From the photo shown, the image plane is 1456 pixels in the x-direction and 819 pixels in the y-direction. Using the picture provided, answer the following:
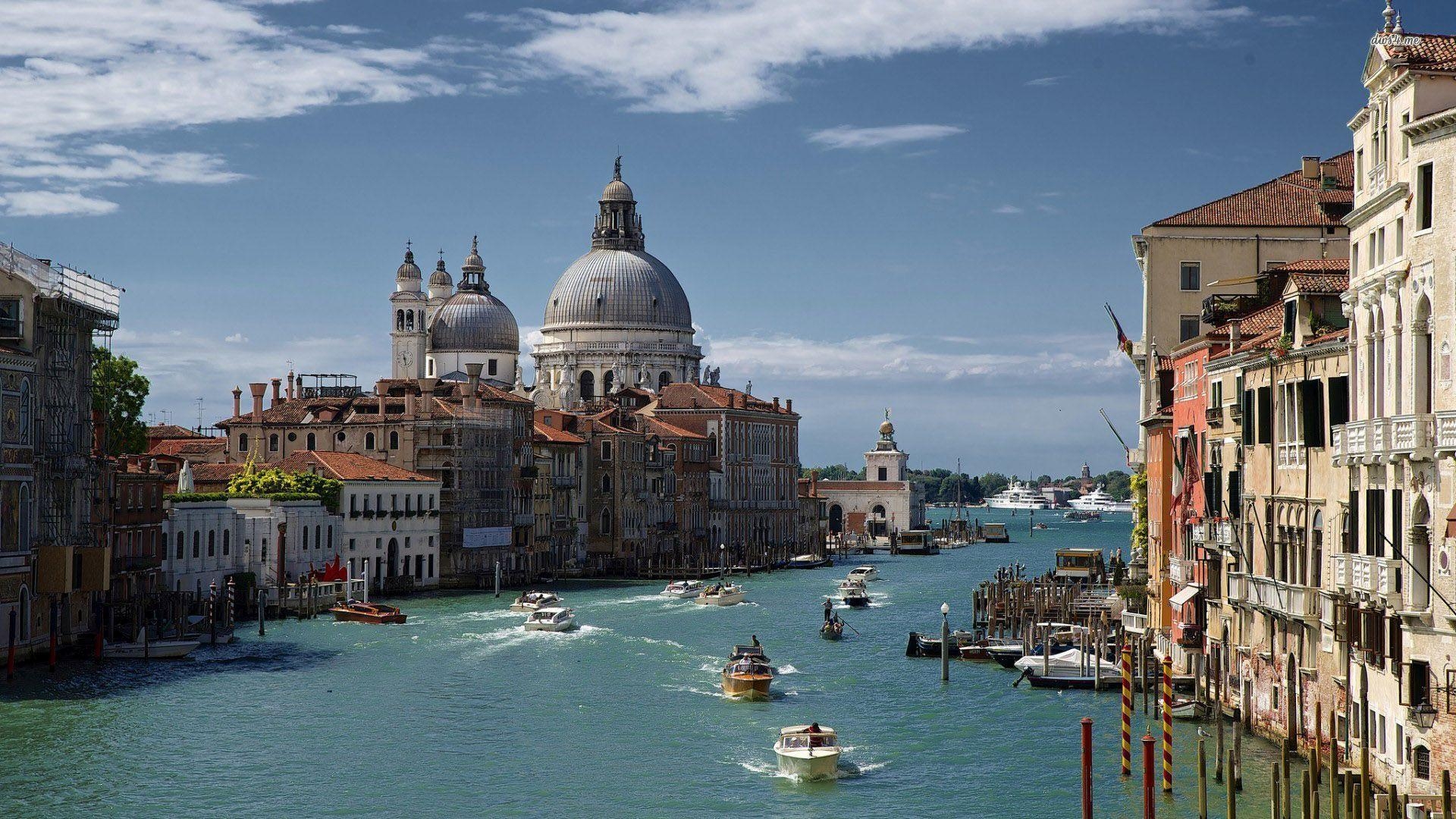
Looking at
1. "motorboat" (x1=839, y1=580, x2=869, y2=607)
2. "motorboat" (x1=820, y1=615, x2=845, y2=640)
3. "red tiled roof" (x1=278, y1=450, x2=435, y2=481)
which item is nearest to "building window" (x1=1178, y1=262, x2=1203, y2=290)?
"motorboat" (x1=820, y1=615, x2=845, y2=640)

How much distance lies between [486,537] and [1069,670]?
32.2 m

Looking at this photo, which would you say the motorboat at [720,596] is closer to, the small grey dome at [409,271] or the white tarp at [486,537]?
the white tarp at [486,537]

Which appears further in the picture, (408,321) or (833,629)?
(408,321)

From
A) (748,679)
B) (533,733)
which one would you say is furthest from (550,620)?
(533,733)

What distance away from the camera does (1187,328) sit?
34.7m

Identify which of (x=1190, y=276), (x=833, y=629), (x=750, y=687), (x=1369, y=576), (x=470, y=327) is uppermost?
(x=470, y=327)

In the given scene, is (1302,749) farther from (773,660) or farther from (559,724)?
(773,660)

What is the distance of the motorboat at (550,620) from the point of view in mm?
45375

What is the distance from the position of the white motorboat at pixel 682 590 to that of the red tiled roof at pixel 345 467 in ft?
28.2

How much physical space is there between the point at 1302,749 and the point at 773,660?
1861 centimetres

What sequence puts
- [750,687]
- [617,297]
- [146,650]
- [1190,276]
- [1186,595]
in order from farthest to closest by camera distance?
1. [617,297]
2. [146,650]
3. [1190,276]
4. [750,687]
5. [1186,595]

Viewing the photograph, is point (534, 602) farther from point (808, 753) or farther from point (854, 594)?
point (808, 753)

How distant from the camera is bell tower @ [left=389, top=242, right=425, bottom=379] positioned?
9688 centimetres

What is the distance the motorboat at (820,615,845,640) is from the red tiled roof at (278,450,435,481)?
55.8 feet
